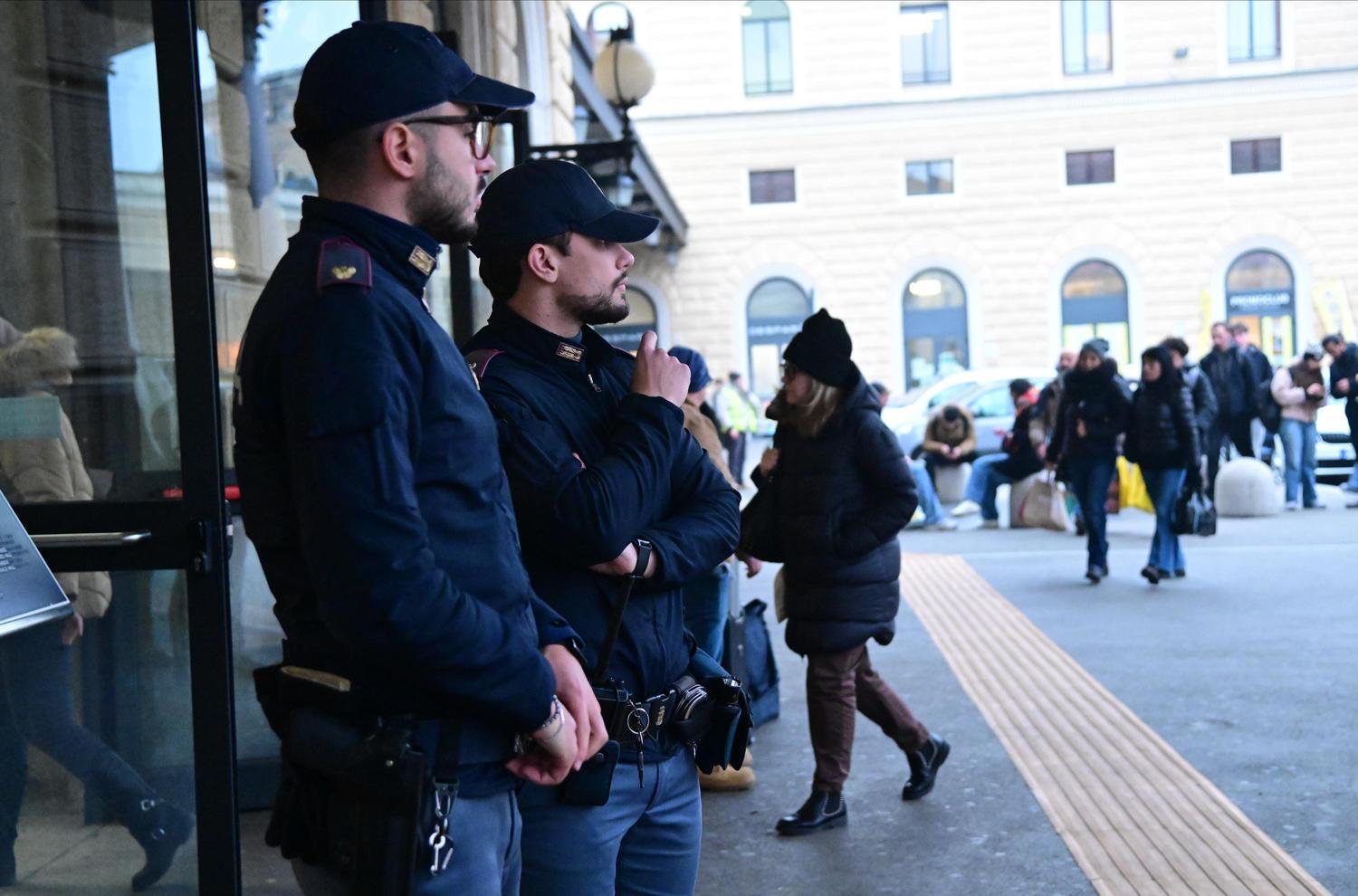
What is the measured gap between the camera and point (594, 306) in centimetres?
268

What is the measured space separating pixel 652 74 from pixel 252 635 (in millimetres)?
6025

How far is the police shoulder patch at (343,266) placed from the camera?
1925mm

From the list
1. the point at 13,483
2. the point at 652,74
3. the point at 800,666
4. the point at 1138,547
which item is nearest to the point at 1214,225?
the point at 1138,547

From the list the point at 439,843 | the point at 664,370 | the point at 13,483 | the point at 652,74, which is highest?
the point at 652,74

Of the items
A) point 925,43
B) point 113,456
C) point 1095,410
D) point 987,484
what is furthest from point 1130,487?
point 925,43

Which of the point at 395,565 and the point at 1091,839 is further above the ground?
the point at 395,565

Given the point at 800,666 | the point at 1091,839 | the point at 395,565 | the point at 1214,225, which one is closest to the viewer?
the point at 395,565

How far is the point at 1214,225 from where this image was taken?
107 ft

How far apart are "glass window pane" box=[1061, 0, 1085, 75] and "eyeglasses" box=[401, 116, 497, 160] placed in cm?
3372

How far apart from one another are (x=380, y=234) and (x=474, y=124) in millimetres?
242

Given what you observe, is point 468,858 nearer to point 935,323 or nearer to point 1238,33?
point 935,323

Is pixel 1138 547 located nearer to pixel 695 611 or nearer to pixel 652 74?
pixel 652 74

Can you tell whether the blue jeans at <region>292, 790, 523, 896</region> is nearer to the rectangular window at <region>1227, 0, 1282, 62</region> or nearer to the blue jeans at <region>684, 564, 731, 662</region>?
the blue jeans at <region>684, 564, 731, 662</region>

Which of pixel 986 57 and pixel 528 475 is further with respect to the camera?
pixel 986 57
